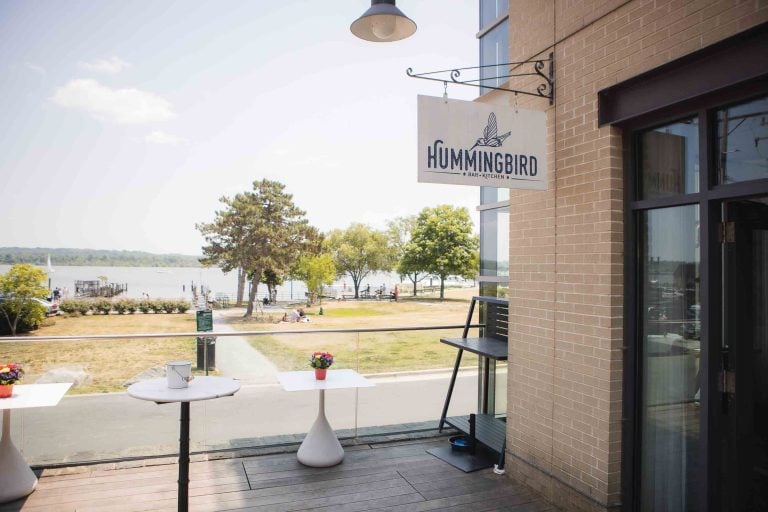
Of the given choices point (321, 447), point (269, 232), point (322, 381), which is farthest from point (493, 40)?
point (269, 232)

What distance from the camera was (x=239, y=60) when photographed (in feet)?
343

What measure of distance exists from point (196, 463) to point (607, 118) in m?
4.60

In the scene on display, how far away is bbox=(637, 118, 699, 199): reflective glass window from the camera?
3.24 metres

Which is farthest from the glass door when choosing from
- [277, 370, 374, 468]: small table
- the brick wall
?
[277, 370, 374, 468]: small table

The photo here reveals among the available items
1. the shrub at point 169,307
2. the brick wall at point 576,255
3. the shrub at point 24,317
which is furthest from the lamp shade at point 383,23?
the shrub at point 169,307

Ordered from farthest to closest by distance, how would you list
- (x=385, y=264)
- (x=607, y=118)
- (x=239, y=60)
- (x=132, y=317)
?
1. (x=239, y=60)
2. (x=385, y=264)
3. (x=132, y=317)
4. (x=607, y=118)

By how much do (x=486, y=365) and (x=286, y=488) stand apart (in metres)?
2.62

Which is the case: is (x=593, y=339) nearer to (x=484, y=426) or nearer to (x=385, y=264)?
(x=484, y=426)

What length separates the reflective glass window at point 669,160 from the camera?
324 centimetres

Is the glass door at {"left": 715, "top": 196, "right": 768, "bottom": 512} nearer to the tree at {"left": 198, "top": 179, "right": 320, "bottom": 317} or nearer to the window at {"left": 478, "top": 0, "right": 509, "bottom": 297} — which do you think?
the window at {"left": 478, "top": 0, "right": 509, "bottom": 297}

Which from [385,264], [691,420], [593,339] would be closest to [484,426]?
[593,339]

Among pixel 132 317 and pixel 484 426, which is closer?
pixel 484 426

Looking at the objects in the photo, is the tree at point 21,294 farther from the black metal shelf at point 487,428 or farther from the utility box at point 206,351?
the black metal shelf at point 487,428

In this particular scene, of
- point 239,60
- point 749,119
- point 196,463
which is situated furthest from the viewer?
point 239,60
